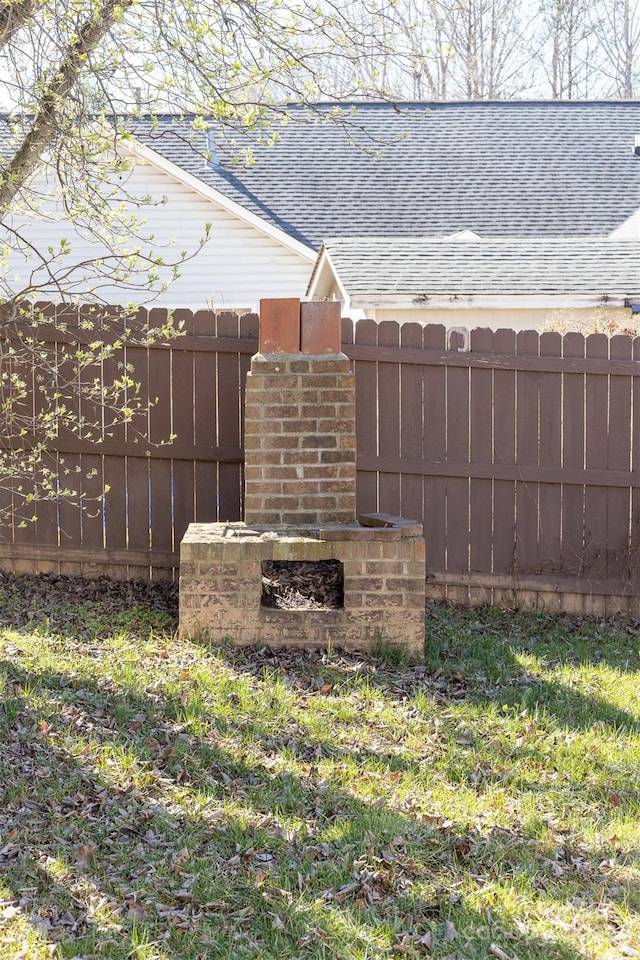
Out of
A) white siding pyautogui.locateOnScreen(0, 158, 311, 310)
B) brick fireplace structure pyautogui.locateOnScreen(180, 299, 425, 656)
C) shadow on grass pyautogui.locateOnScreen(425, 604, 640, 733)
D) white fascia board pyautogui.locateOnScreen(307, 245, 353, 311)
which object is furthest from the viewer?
white siding pyautogui.locateOnScreen(0, 158, 311, 310)

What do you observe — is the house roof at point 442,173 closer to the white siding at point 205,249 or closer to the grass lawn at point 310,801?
the white siding at point 205,249

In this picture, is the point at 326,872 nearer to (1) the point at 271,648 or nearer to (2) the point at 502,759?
(2) the point at 502,759

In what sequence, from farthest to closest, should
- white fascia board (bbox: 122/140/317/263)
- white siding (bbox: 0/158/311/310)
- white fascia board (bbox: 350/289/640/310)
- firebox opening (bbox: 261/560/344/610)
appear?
white siding (bbox: 0/158/311/310) → white fascia board (bbox: 122/140/317/263) → white fascia board (bbox: 350/289/640/310) → firebox opening (bbox: 261/560/344/610)

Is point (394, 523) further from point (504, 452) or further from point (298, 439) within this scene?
point (504, 452)

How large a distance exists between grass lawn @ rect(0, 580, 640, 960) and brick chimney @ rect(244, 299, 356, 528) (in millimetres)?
913

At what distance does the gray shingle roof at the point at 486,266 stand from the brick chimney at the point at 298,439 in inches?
252

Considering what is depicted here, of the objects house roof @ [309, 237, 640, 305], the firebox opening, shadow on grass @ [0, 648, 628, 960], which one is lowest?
shadow on grass @ [0, 648, 628, 960]

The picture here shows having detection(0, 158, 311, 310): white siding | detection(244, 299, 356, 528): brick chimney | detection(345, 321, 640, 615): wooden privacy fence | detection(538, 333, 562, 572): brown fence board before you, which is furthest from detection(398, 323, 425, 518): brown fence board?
detection(0, 158, 311, 310): white siding

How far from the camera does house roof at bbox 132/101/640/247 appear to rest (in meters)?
15.4

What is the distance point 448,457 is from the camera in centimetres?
658

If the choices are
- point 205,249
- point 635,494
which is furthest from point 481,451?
point 205,249

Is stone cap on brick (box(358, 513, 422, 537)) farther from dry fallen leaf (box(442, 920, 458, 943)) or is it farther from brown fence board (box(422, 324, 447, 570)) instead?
dry fallen leaf (box(442, 920, 458, 943))

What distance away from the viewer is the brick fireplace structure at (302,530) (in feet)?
17.3

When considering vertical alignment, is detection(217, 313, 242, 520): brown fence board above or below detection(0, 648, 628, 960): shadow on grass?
above
